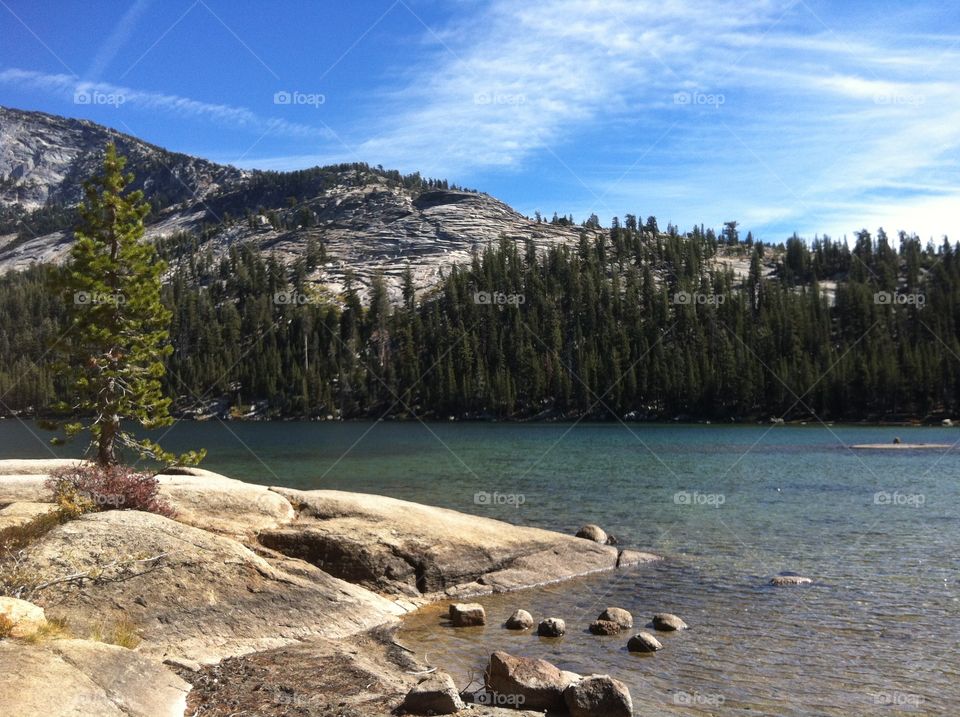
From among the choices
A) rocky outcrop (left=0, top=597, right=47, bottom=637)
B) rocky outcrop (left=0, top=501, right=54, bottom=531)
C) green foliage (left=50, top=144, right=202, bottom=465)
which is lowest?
rocky outcrop (left=0, top=597, right=47, bottom=637)

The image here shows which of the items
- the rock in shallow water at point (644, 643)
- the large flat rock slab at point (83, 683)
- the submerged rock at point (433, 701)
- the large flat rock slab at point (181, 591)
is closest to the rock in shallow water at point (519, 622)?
the rock in shallow water at point (644, 643)

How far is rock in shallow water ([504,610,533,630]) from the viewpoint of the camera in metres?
17.9

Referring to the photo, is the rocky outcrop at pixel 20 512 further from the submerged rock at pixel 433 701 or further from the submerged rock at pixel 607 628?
the submerged rock at pixel 607 628

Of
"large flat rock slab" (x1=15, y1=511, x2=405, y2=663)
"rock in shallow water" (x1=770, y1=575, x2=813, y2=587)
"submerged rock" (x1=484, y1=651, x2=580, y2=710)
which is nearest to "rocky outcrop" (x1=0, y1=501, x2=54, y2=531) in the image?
"large flat rock slab" (x1=15, y1=511, x2=405, y2=663)

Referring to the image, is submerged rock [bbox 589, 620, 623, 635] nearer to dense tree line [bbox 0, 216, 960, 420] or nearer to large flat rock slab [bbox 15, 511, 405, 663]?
large flat rock slab [bbox 15, 511, 405, 663]

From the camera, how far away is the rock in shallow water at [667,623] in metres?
17.6

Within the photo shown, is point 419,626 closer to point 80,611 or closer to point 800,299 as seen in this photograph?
point 80,611

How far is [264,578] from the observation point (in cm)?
1683

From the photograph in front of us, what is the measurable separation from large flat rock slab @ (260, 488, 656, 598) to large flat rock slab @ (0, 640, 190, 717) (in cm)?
819

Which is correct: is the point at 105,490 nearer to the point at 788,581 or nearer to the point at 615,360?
the point at 788,581

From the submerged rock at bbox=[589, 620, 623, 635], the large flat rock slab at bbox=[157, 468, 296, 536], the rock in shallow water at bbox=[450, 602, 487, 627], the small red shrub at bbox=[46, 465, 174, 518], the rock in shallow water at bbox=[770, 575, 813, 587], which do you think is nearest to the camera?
the small red shrub at bbox=[46, 465, 174, 518]

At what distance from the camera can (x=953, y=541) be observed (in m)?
27.5

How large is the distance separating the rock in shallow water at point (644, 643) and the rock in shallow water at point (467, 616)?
152 inches

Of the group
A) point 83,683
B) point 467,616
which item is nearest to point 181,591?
point 83,683
